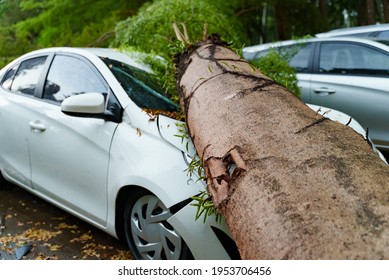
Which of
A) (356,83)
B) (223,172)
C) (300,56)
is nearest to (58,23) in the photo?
(300,56)

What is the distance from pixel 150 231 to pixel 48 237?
959mm

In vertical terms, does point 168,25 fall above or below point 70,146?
above

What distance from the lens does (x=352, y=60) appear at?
5117mm

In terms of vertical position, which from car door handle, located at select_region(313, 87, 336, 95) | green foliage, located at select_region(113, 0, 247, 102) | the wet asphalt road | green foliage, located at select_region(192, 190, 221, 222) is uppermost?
green foliage, located at select_region(113, 0, 247, 102)

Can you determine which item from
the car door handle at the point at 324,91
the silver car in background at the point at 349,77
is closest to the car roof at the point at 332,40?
the silver car in background at the point at 349,77

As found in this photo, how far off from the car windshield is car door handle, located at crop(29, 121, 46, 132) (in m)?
0.64

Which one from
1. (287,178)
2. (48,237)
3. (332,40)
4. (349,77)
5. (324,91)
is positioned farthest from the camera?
(332,40)

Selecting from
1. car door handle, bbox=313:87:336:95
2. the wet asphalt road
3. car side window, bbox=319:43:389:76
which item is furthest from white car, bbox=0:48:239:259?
car side window, bbox=319:43:389:76

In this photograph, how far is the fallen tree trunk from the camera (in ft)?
4.35

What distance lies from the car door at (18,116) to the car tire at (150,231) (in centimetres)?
118

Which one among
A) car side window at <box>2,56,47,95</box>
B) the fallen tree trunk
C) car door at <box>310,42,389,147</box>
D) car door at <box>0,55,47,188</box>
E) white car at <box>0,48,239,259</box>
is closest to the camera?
the fallen tree trunk

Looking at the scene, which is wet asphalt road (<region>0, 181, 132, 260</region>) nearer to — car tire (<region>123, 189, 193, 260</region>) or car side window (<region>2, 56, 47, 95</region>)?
car tire (<region>123, 189, 193, 260</region>)

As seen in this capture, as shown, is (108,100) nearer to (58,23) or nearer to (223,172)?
(223,172)
